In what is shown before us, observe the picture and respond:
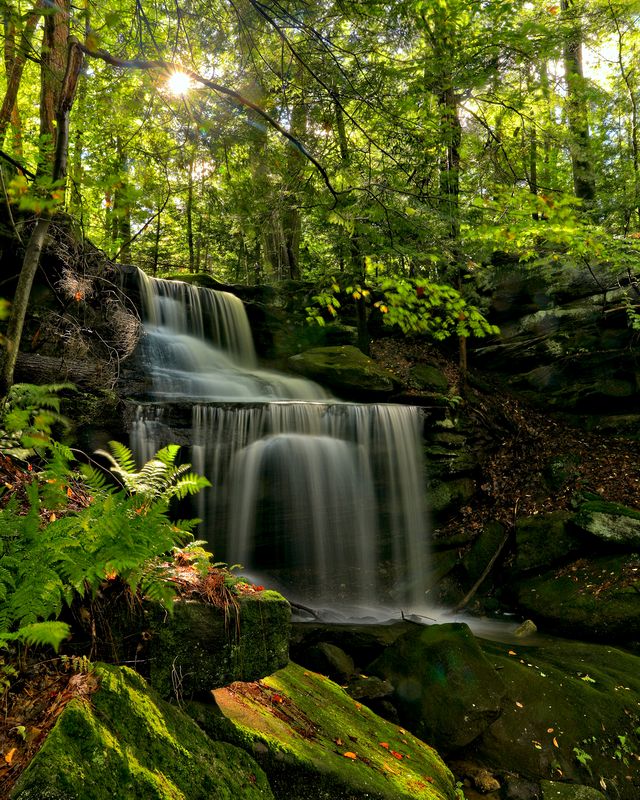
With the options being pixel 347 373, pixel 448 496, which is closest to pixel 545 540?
pixel 448 496

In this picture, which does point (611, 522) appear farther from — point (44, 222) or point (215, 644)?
point (44, 222)

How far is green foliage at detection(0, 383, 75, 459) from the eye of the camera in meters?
2.88

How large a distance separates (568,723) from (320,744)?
3498 mm

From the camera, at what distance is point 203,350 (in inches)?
484

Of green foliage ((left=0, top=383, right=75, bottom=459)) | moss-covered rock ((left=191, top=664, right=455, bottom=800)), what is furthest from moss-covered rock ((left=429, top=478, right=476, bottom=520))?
green foliage ((left=0, top=383, right=75, bottom=459))

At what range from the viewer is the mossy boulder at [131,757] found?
4.58 ft

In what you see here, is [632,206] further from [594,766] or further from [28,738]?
[28,738]

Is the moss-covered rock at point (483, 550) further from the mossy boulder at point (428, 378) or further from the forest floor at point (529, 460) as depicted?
the mossy boulder at point (428, 378)

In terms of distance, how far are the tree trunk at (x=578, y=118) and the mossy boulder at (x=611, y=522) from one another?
5.47 meters

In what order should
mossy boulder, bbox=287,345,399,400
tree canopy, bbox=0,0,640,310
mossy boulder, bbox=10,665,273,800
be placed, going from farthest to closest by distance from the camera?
mossy boulder, bbox=287,345,399,400 → tree canopy, bbox=0,0,640,310 → mossy boulder, bbox=10,665,273,800

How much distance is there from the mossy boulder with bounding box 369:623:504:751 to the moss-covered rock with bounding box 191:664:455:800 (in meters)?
0.69

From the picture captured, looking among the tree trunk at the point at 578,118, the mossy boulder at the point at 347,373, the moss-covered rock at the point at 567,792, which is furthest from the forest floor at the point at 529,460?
the moss-covered rock at the point at 567,792

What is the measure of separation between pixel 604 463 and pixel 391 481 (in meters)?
4.73

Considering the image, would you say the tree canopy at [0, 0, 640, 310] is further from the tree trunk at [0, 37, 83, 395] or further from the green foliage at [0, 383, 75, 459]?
the green foliage at [0, 383, 75, 459]
